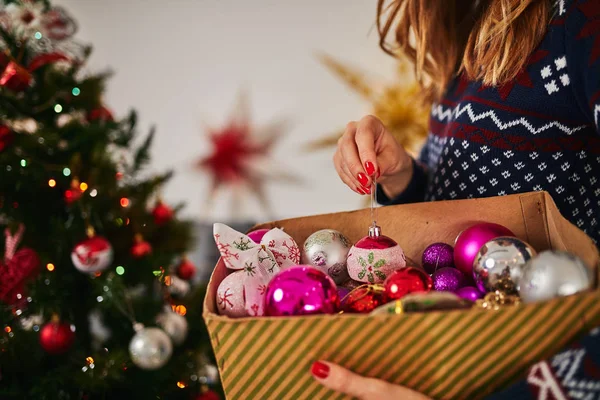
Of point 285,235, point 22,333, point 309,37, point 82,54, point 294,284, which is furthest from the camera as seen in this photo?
point 309,37

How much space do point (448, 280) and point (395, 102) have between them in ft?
5.63

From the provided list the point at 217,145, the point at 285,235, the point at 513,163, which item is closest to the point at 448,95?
the point at 513,163

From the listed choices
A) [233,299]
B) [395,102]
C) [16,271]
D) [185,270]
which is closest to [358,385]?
[233,299]

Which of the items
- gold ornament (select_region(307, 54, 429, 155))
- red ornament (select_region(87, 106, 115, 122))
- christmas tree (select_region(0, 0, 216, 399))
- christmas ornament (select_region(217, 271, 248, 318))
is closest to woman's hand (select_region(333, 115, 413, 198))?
christmas ornament (select_region(217, 271, 248, 318))

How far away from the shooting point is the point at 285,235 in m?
0.76

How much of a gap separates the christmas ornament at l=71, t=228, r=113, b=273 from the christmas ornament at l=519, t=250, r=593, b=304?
1.01 meters

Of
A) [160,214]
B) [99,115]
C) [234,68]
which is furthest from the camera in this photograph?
[234,68]

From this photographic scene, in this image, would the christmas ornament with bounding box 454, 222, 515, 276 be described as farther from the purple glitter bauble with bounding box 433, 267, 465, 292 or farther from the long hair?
the long hair

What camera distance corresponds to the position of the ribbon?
1.31 meters

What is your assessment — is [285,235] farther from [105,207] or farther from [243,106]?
[243,106]

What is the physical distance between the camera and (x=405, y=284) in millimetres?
593

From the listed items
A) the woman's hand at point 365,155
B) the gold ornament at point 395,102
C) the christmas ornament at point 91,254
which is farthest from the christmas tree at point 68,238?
the gold ornament at point 395,102

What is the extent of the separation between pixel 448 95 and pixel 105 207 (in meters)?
0.93

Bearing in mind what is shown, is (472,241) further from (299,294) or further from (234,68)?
(234,68)
